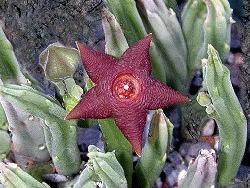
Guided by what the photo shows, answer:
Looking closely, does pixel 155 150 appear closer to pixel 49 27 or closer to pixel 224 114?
pixel 224 114

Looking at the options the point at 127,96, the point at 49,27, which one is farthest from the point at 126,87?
the point at 49,27

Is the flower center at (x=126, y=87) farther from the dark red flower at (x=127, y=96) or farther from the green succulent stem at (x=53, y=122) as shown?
the green succulent stem at (x=53, y=122)

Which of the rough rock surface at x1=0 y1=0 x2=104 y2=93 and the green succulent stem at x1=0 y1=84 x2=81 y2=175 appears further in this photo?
the rough rock surface at x1=0 y1=0 x2=104 y2=93

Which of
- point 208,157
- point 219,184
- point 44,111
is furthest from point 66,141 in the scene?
point 219,184

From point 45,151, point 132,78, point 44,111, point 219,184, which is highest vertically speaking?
point 132,78

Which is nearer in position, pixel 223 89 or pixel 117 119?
pixel 117 119

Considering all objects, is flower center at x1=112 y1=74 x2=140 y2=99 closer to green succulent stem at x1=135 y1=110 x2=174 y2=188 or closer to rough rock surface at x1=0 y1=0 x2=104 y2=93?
green succulent stem at x1=135 y1=110 x2=174 y2=188

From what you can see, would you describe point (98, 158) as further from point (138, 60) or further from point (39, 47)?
point (39, 47)

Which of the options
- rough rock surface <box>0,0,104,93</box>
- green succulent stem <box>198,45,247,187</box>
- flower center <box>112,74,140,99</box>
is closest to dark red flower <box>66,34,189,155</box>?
flower center <box>112,74,140,99</box>

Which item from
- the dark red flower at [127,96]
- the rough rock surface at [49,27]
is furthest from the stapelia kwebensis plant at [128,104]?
the rough rock surface at [49,27]
